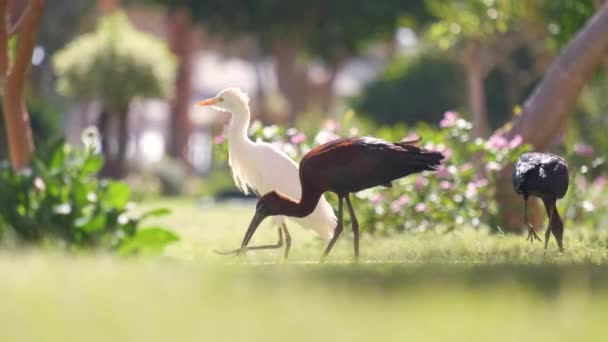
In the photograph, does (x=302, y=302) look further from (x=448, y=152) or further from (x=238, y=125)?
(x=448, y=152)

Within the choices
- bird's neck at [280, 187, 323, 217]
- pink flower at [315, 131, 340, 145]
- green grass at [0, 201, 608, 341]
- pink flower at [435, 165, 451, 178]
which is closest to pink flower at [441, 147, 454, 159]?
pink flower at [435, 165, 451, 178]

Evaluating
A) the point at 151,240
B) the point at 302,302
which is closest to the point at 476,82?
the point at 151,240

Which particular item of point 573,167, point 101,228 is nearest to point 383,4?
point 573,167

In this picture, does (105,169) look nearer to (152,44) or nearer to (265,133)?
(152,44)

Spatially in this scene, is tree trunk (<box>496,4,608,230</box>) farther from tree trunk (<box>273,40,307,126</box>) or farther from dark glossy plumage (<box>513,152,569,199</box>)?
tree trunk (<box>273,40,307,126</box>)

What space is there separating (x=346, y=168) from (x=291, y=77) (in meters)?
36.6

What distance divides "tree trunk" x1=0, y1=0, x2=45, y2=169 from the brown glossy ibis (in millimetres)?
3908

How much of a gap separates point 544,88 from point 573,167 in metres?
1.21

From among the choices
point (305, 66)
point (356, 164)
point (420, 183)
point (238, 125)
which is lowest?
point (420, 183)

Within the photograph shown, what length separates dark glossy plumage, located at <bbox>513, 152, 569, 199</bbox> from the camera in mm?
8508

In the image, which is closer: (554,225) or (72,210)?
(554,225)

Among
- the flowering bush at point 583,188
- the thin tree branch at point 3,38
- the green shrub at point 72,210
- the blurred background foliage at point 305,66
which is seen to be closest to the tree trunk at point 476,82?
the blurred background foliage at point 305,66

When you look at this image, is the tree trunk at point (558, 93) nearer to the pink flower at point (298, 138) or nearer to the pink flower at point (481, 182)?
the pink flower at point (481, 182)

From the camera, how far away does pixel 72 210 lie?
969 cm
